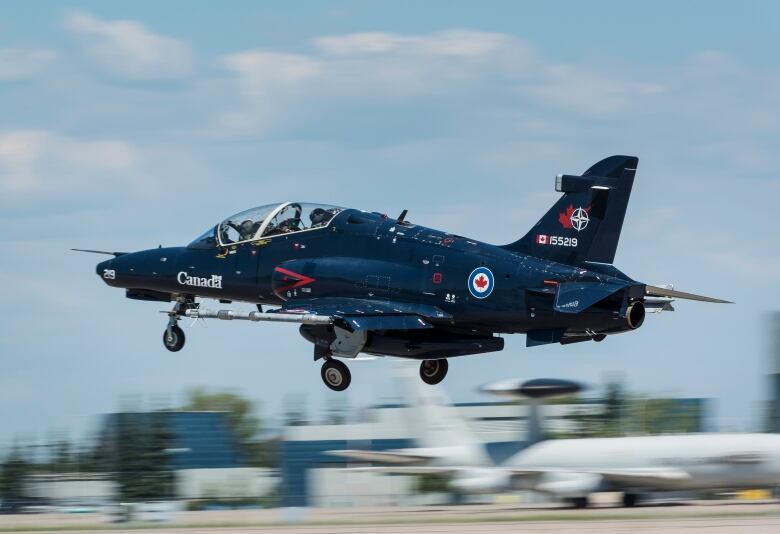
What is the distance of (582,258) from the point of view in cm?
3123

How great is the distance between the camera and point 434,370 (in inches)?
1361

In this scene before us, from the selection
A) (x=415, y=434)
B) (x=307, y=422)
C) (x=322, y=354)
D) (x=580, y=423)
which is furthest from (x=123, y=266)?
(x=580, y=423)

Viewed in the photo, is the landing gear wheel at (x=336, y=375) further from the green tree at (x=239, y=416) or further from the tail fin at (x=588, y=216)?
the green tree at (x=239, y=416)

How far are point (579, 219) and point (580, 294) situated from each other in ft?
7.43

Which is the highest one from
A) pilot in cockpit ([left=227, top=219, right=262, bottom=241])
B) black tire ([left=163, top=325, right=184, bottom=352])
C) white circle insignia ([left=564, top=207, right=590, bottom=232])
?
pilot in cockpit ([left=227, top=219, right=262, bottom=241])

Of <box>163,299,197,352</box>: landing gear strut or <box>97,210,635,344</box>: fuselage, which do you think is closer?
<box>97,210,635,344</box>: fuselage

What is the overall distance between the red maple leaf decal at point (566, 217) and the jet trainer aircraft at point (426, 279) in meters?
0.03

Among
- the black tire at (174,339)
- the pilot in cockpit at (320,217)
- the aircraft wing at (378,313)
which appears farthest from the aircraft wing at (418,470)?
the pilot in cockpit at (320,217)

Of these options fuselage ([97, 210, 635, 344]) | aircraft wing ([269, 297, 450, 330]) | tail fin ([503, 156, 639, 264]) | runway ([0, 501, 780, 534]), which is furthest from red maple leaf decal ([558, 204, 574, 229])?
runway ([0, 501, 780, 534])

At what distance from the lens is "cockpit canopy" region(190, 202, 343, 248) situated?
33.7m

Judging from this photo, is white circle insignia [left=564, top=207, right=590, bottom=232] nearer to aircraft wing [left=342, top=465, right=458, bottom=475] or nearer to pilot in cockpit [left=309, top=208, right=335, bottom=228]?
pilot in cockpit [left=309, top=208, right=335, bottom=228]

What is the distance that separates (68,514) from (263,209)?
19205 millimetres

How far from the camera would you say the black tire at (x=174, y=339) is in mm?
36344

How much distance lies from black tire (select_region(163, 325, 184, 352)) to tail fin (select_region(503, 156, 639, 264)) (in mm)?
9873
